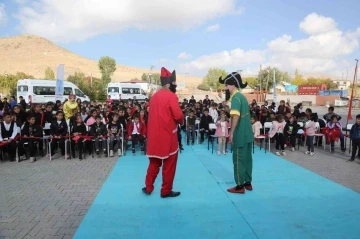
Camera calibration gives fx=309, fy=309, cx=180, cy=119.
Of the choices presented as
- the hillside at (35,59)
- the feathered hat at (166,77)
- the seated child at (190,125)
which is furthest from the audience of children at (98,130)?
the hillside at (35,59)


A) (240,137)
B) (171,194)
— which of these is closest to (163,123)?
(171,194)

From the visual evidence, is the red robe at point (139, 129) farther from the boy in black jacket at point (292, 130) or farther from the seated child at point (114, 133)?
the boy in black jacket at point (292, 130)

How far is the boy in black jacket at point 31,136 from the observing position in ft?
26.3

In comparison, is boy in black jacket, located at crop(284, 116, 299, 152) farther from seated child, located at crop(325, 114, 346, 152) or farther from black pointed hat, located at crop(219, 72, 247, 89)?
black pointed hat, located at crop(219, 72, 247, 89)

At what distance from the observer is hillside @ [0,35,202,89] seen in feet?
268

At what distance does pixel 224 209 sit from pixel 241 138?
3.99 feet

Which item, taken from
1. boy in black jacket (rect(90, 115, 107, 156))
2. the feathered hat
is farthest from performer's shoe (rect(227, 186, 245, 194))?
boy in black jacket (rect(90, 115, 107, 156))

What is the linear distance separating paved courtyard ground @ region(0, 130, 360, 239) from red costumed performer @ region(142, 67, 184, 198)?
1248 millimetres

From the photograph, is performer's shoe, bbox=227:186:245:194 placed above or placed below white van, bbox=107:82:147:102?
below

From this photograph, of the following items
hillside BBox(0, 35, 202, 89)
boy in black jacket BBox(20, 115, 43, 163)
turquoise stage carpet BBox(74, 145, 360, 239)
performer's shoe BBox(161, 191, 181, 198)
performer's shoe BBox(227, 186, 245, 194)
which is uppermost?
hillside BBox(0, 35, 202, 89)

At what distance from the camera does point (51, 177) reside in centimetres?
646

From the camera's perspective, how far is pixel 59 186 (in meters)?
5.82

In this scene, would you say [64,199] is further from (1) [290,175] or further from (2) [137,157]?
(1) [290,175]

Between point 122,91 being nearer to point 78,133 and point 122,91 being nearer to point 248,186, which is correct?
point 78,133
